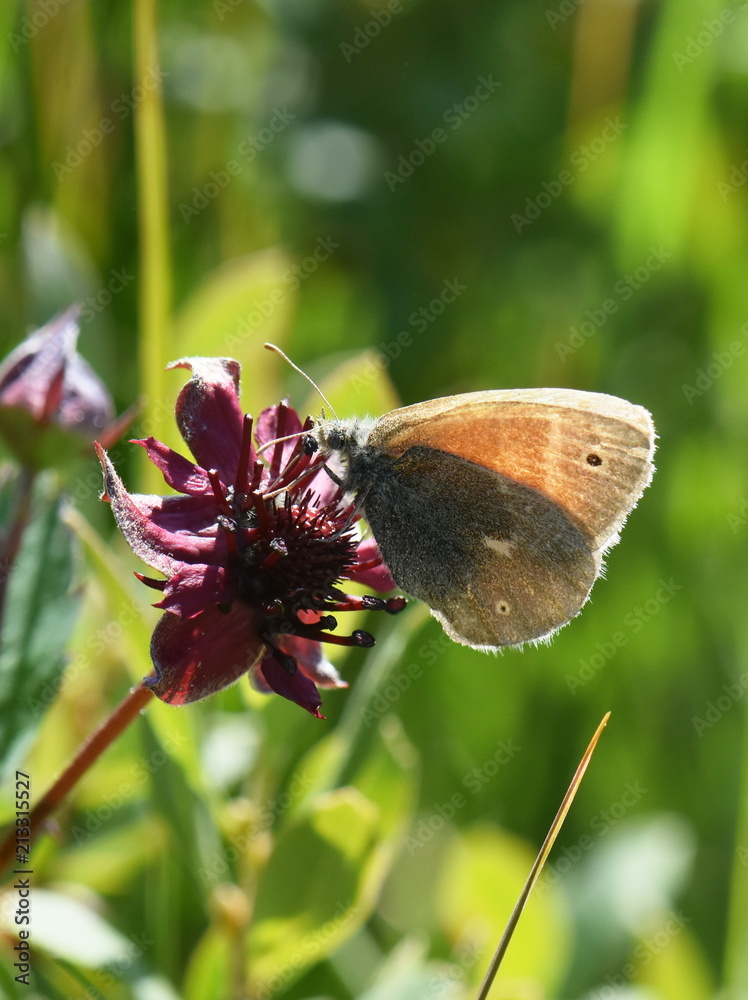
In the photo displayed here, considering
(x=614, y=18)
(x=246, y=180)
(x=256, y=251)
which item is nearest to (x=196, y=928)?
(x=256, y=251)

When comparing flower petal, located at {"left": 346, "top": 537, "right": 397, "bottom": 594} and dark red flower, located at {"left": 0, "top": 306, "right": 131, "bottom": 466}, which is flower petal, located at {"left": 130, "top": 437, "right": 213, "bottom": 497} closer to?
dark red flower, located at {"left": 0, "top": 306, "right": 131, "bottom": 466}

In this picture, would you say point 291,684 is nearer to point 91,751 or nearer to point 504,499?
point 91,751

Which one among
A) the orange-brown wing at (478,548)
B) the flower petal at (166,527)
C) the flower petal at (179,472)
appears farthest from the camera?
the orange-brown wing at (478,548)

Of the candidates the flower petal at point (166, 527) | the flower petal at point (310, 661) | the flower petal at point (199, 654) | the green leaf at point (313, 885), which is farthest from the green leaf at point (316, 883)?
the flower petal at point (166, 527)

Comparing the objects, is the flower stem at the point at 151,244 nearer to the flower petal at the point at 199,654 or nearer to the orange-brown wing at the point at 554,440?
the orange-brown wing at the point at 554,440

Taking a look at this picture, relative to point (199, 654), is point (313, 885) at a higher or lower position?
lower

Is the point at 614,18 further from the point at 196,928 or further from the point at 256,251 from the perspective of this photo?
the point at 196,928

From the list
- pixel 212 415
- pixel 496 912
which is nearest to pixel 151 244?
pixel 212 415

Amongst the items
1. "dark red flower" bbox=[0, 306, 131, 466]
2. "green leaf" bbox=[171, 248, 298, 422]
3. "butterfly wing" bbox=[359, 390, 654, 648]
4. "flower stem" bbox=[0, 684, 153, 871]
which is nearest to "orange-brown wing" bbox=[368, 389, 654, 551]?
"butterfly wing" bbox=[359, 390, 654, 648]
